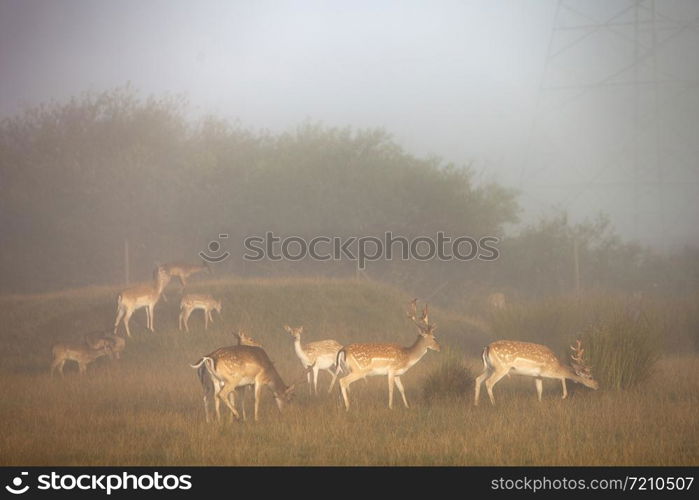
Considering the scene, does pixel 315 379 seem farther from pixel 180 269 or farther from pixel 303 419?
pixel 180 269

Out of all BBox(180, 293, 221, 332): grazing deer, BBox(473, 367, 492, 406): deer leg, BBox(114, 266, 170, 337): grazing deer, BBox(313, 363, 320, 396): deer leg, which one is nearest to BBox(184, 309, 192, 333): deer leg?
BBox(180, 293, 221, 332): grazing deer

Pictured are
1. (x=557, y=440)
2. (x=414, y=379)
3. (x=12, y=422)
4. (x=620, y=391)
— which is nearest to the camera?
(x=557, y=440)

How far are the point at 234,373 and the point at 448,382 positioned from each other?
380 centimetres

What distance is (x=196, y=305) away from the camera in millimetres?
21469

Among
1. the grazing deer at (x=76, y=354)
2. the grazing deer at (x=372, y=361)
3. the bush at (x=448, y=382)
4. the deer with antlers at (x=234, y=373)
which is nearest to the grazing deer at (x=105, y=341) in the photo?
the grazing deer at (x=76, y=354)

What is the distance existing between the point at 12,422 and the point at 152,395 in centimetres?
303

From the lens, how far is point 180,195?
38.9 metres

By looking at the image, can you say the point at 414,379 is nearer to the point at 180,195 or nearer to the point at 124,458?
the point at 124,458

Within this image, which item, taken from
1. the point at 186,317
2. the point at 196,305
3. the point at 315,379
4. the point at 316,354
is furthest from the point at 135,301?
the point at 315,379

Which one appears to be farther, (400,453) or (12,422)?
(12,422)

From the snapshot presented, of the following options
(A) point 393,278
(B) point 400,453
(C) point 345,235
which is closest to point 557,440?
(B) point 400,453

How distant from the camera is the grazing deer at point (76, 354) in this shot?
17844 millimetres

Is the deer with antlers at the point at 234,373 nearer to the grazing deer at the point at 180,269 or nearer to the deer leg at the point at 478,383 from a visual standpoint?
the deer leg at the point at 478,383

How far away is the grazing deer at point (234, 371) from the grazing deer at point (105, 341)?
22.8 feet
